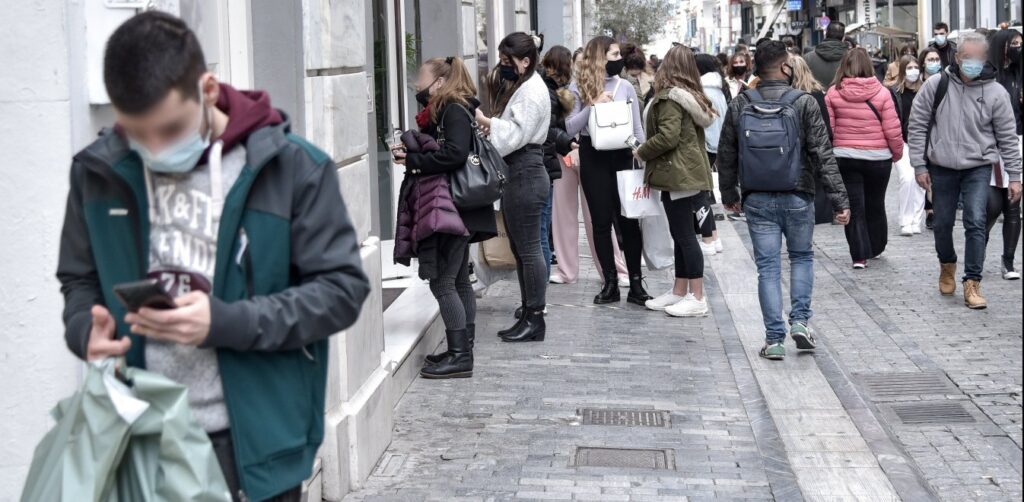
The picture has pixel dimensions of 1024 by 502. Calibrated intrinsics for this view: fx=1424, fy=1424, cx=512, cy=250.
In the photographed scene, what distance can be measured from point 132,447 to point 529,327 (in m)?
6.34

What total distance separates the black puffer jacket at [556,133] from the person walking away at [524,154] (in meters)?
1.06

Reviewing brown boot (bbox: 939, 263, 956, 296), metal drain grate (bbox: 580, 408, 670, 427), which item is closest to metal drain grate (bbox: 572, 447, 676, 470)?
metal drain grate (bbox: 580, 408, 670, 427)

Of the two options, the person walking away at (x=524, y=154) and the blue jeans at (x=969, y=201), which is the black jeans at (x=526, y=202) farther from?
the blue jeans at (x=969, y=201)

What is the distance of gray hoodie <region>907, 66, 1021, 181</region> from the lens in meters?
9.62

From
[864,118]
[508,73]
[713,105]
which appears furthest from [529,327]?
[713,105]

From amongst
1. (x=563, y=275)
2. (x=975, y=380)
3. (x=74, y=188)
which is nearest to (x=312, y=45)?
(x=74, y=188)

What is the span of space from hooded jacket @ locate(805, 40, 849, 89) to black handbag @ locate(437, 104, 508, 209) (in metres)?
8.98

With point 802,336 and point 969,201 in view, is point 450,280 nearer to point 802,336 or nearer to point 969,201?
point 802,336

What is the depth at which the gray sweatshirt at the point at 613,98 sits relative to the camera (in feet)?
33.1

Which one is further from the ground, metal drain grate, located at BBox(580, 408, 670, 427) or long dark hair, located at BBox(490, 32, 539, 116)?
long dark hair, located at BBox(490, 32, 539, 116)

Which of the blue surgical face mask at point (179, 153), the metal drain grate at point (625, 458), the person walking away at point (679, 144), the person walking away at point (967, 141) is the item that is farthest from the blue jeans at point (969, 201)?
the blue surgical face mask at point (179, 153)

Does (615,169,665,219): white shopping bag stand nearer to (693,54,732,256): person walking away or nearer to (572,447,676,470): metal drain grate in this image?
(693,54,732,256): person walking away

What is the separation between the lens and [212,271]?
275 cm

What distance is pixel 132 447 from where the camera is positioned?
8.68 feet
